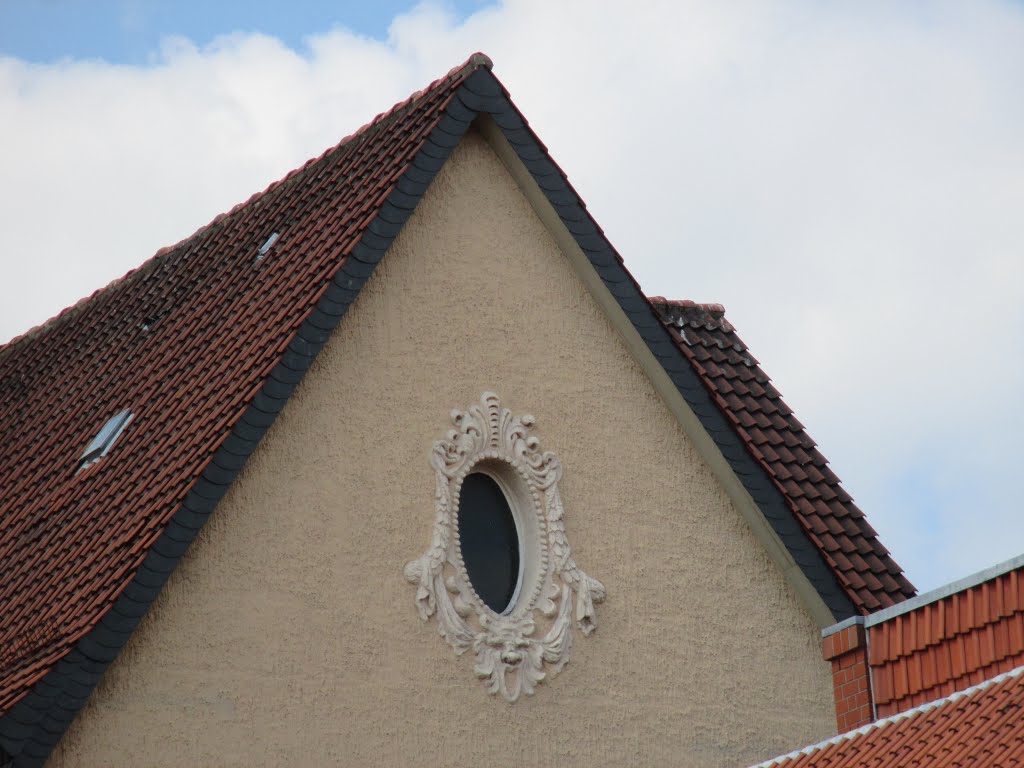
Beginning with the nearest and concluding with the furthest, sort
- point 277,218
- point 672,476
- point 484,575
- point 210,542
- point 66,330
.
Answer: point 210,542 → point 484,575 → point 672,476 → point 277,218 → point 66,330

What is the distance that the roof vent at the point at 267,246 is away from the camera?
15.9 m

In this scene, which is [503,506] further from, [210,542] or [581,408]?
[210,542]

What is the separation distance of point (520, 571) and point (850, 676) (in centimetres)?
255

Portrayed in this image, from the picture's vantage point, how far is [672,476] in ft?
50.2

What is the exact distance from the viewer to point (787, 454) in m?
16.7

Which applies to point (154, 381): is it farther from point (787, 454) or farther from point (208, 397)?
point (787, 454)

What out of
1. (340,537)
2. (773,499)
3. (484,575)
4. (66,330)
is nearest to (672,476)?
(773,499)

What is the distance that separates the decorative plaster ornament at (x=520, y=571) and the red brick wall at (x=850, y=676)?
1.90m

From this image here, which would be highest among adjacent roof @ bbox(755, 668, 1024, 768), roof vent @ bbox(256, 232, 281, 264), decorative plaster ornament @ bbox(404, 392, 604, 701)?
roof vent @ bbox(256, 232, 281, 264)

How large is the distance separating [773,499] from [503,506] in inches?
83.4

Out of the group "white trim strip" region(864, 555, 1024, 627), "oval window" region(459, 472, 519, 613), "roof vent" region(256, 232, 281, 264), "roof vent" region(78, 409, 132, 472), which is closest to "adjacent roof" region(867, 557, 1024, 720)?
"white trim strip" region(864, 555, 1024, 627)

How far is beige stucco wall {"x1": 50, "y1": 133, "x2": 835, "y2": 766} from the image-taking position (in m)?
12.9

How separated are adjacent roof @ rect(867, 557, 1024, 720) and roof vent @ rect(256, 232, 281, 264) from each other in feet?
17.3

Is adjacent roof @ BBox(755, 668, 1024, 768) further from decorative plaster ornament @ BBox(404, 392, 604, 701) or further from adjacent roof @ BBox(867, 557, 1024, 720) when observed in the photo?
decorative plaster ornament @ BBox(404, 392, 604, 701)
